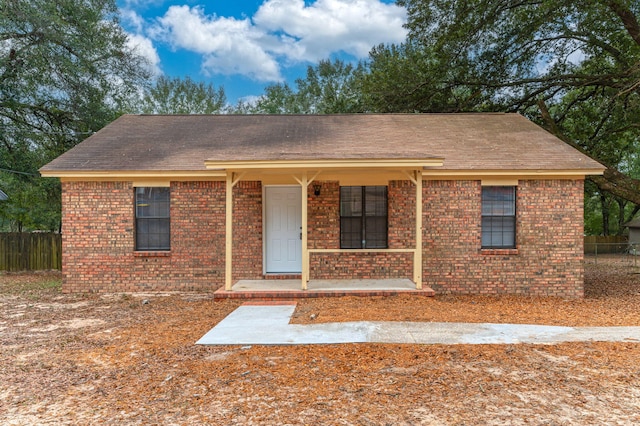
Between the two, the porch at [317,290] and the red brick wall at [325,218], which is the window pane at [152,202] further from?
the red brick wall at [325,218]

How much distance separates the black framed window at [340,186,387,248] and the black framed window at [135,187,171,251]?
3.97 metres

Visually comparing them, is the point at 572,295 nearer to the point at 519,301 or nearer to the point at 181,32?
the point at 519,301

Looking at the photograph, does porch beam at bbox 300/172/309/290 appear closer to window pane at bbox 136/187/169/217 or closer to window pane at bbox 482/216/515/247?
window pane at bbox 136/187/169/217

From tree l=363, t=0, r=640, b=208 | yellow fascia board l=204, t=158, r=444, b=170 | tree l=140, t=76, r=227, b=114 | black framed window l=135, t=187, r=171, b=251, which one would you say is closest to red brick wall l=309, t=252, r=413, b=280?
yellow fascia board l=204, t=158, r=444, b=170

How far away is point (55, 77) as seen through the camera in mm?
14234

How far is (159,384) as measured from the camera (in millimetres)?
4098

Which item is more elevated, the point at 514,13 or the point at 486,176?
the point at 514,13

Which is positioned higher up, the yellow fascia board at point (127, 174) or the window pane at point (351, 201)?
the yellow fascia board at point (127, 174)

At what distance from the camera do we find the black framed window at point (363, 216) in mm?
9797

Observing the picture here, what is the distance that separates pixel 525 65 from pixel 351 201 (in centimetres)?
1072

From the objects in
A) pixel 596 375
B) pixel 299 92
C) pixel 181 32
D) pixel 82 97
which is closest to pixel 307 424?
pixel 596 375

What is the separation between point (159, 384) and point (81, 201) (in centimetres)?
688

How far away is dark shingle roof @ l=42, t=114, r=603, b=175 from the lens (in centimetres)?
940

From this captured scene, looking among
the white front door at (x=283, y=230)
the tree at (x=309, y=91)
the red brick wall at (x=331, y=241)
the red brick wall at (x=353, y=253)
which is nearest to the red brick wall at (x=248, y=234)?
the red brick wall at (x=331, y=241)
